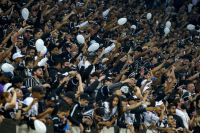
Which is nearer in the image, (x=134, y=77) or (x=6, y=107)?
(x=6, y=107)

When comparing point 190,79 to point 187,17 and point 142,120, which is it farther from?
point 187,17

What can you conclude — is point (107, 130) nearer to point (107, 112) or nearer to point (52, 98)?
point (107, 112)

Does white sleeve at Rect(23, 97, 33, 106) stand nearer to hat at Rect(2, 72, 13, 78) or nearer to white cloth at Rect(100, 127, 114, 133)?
hat at Rect(2, 72, 13, 78)

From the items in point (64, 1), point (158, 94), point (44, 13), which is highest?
point (64, 1)

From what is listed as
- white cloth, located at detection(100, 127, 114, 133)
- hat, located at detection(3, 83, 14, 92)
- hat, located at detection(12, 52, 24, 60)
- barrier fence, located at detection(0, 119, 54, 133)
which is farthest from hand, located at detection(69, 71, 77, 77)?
barrier fence, located at detection(0, 119, 54, 133)

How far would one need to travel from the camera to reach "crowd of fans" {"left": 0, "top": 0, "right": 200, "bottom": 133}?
28.8 feet

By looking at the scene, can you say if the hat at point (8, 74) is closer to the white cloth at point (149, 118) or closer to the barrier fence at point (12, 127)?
the barrier fence at point (12, 127)

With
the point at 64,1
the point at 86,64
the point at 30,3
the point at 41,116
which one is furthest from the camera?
the point at 64,1

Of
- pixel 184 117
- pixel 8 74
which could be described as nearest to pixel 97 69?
pixel 184 117

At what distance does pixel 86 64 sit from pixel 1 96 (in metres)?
4.95

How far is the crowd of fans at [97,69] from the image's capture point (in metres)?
8.79

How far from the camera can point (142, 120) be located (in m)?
10.7

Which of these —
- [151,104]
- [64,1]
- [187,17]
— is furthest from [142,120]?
[187,17]

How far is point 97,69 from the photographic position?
42.6 ft
